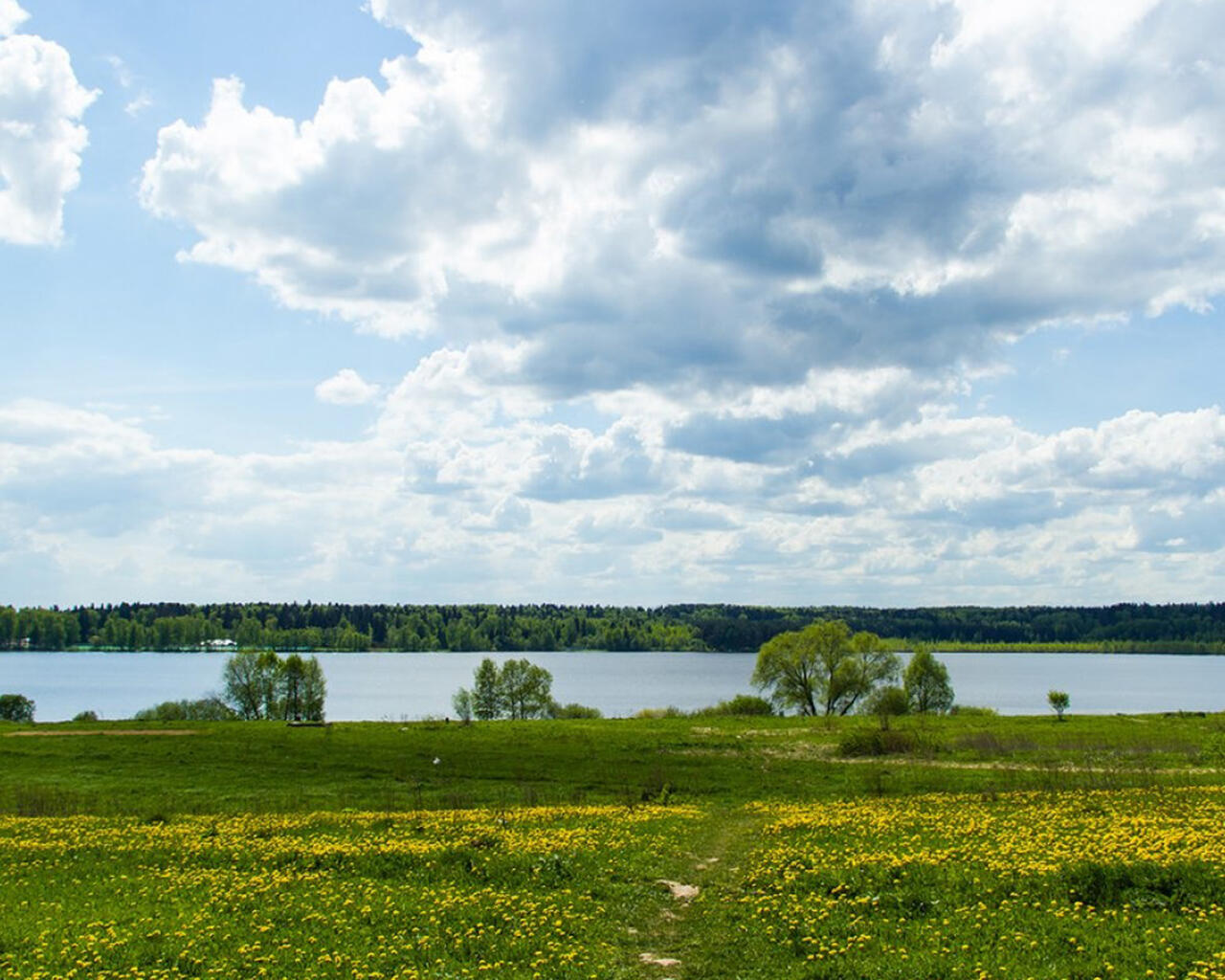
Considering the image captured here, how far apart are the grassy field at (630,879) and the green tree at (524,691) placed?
7719 centimetres

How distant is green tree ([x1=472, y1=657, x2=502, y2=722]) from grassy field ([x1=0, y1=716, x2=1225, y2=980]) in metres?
77.3

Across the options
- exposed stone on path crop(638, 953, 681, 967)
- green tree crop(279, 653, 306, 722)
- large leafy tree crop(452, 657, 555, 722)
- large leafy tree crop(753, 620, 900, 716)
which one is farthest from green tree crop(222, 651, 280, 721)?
exposed stone on path crop(638, 953, 681, 967)

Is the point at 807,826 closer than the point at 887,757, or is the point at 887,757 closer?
the point at 807,826

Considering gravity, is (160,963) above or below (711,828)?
above

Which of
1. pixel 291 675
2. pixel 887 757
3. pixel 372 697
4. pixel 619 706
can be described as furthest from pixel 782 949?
pixel 372 697

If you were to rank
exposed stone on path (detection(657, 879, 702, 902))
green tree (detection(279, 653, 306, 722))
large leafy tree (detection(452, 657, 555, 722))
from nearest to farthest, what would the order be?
exposed stone on path (detection(657, 879, 702, 902))
green tree (detection(279, 653, 306, 722))
large leafy tree (detection(452, 657, 555, 722))

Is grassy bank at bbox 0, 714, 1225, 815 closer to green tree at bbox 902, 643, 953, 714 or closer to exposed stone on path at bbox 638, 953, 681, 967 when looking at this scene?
exposed stone on path at bbox 638, 953, 681, 967

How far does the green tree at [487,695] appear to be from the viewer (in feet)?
392

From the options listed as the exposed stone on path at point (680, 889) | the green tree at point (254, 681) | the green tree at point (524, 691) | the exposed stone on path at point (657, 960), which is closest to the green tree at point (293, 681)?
the green tree at point (254, 681)

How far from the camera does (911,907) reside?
15.4 m

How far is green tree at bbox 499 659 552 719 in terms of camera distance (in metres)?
120

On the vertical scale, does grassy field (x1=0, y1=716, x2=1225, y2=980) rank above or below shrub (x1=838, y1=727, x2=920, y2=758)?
above

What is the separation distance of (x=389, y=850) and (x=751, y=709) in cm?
8103

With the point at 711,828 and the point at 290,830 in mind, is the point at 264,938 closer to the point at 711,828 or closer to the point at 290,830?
the point at 290,830
